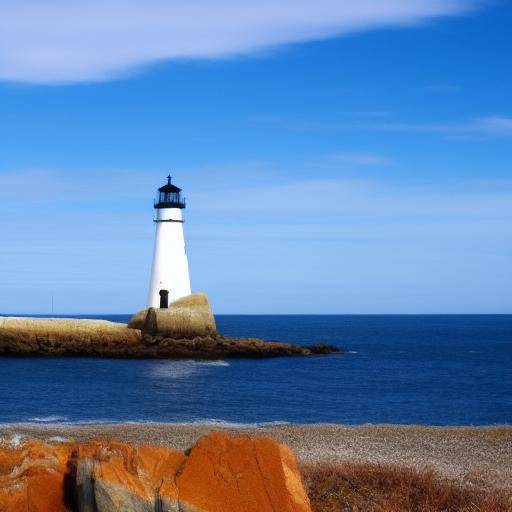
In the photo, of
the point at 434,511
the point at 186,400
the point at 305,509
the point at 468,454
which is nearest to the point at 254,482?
the point at 305,509

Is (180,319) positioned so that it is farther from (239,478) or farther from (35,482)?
(239,478)

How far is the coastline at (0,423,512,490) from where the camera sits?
16406 mm

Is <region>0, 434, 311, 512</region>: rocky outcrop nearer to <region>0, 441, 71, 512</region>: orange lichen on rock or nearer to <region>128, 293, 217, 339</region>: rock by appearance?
<region>0, 441, 71, 512</region>: orange lichen on rock

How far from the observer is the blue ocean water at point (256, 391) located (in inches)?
1254

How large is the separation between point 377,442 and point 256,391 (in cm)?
1899

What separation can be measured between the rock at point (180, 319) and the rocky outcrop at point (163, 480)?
45964mm

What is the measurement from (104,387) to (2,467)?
1186 inches

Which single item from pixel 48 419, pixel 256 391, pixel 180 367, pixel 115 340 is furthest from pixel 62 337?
pixel 48 419

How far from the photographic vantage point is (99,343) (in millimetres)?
57469

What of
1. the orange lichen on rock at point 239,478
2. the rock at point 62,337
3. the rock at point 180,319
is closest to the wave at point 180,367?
the rock at point 180,319

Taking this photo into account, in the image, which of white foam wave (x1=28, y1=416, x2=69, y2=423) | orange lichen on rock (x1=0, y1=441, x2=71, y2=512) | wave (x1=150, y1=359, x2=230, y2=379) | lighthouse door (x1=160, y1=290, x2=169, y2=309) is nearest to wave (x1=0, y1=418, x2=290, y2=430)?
white foam wave (x1=28, y1=416, x2=69, y2=423)

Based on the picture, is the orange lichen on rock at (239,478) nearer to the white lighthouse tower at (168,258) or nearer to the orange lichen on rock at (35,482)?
the orange lichen on rock at (35,482)

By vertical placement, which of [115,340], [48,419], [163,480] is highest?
[163,480]

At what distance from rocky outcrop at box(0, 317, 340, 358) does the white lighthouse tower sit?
3.05m
